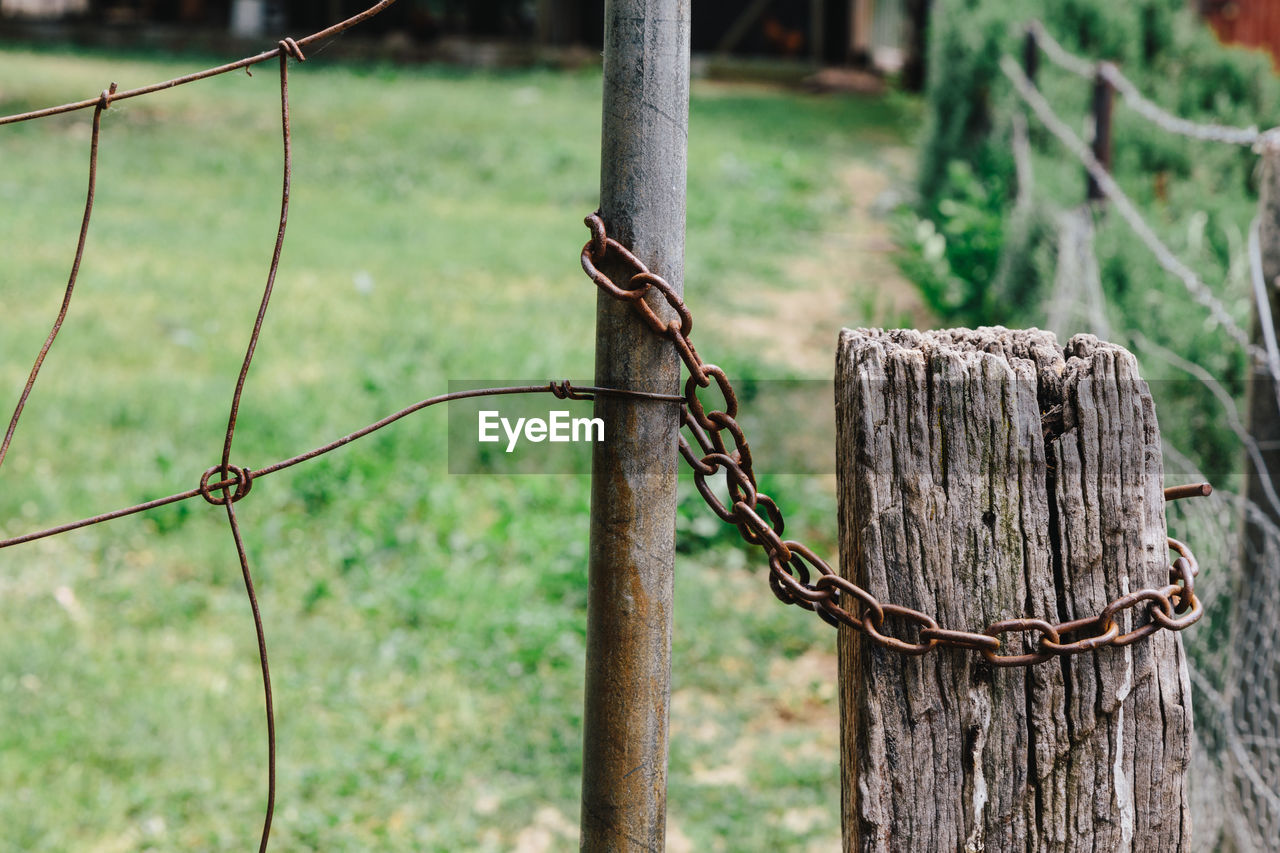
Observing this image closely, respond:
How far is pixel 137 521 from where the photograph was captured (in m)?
4.36

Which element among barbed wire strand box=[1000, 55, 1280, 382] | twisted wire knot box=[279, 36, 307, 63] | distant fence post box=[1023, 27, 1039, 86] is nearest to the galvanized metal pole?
twisted wire knot box=[279, 36, 307, 63]

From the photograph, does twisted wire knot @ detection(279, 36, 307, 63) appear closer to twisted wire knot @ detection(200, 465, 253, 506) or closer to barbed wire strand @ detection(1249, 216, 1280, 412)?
twisted wire knot @ detection(200, 465, 253, 506)

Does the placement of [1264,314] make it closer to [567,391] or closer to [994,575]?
[994,575]

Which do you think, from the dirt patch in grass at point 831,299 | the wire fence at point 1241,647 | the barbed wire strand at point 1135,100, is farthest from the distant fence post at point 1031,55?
the wire fence at point 1241,647

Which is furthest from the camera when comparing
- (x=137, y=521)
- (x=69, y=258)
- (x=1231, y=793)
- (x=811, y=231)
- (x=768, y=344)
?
(x=811, y=231)

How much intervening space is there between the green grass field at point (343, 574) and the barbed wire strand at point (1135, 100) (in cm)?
174

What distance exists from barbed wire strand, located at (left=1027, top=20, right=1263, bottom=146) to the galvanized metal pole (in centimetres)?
209

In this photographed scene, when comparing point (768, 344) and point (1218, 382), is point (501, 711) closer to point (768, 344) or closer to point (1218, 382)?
point (1218, 382)

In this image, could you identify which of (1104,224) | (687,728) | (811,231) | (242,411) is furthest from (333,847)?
(811,231)

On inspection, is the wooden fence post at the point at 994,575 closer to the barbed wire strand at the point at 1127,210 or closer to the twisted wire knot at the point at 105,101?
the twisted wire knot at the point at 105,101

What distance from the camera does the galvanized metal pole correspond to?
3.80 feet

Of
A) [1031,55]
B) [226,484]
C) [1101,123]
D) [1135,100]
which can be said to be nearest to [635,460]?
[226,484]

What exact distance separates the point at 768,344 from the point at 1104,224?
2.09 meters

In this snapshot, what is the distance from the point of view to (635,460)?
1221 mm
